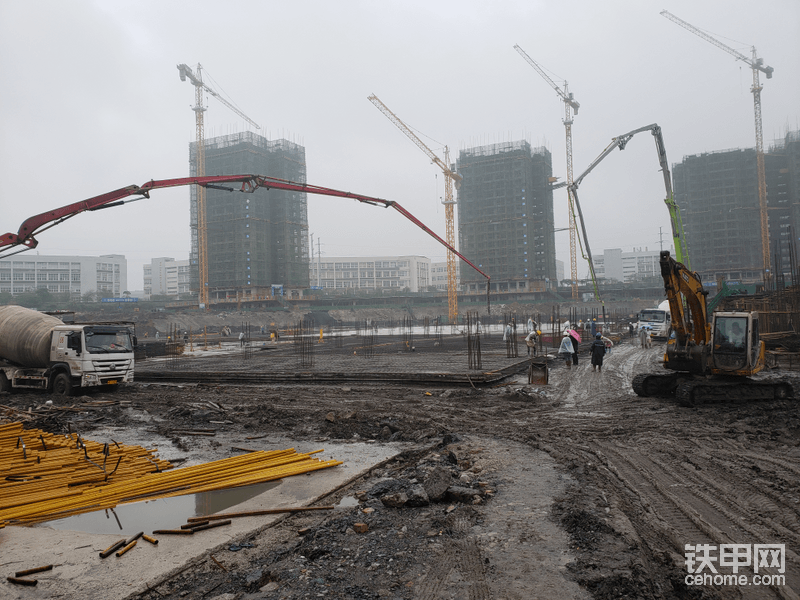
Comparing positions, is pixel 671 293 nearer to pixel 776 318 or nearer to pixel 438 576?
pixel 438 576

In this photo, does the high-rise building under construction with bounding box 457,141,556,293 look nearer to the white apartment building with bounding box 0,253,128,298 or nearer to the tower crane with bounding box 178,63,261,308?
the tower crane with bounding box 178,63,261,308

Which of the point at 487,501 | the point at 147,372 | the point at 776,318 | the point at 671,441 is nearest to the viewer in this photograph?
the point at 487,501

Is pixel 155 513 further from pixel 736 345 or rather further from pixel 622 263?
pixel 622 263

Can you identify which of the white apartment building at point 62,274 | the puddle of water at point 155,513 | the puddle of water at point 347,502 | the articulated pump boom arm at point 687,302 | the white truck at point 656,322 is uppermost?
the white apartment building at point 62,274

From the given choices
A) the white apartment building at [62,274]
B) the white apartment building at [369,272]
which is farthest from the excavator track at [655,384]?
the white apartment building at [369,272]

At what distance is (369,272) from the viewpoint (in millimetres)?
158000

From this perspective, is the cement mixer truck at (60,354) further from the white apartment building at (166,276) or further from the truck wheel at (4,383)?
the white apartment building at (166,276)

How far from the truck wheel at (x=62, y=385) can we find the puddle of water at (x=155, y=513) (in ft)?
34.6

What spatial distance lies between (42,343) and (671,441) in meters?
16.8

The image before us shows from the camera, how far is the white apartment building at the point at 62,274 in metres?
112

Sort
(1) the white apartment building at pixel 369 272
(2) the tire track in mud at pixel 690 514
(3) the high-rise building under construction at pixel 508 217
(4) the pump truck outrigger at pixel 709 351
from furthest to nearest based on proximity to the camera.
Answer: (1) the white apartment building at pixel 369 272, (3) the high-rise building under construction at pixel 508 217, (4) the pump truck outrigger at pixel 709 351, (2) the tire track in mud at pixel 690 514

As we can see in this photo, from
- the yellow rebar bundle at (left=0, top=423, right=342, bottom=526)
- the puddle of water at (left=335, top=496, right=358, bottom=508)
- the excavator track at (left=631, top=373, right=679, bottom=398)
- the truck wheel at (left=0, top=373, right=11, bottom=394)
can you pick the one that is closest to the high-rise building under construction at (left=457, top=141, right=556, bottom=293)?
the excavator track at (left=631, top=373, right=679, bottom=398)

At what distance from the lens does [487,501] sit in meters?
5.89

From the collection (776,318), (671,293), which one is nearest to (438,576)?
(671,293)
